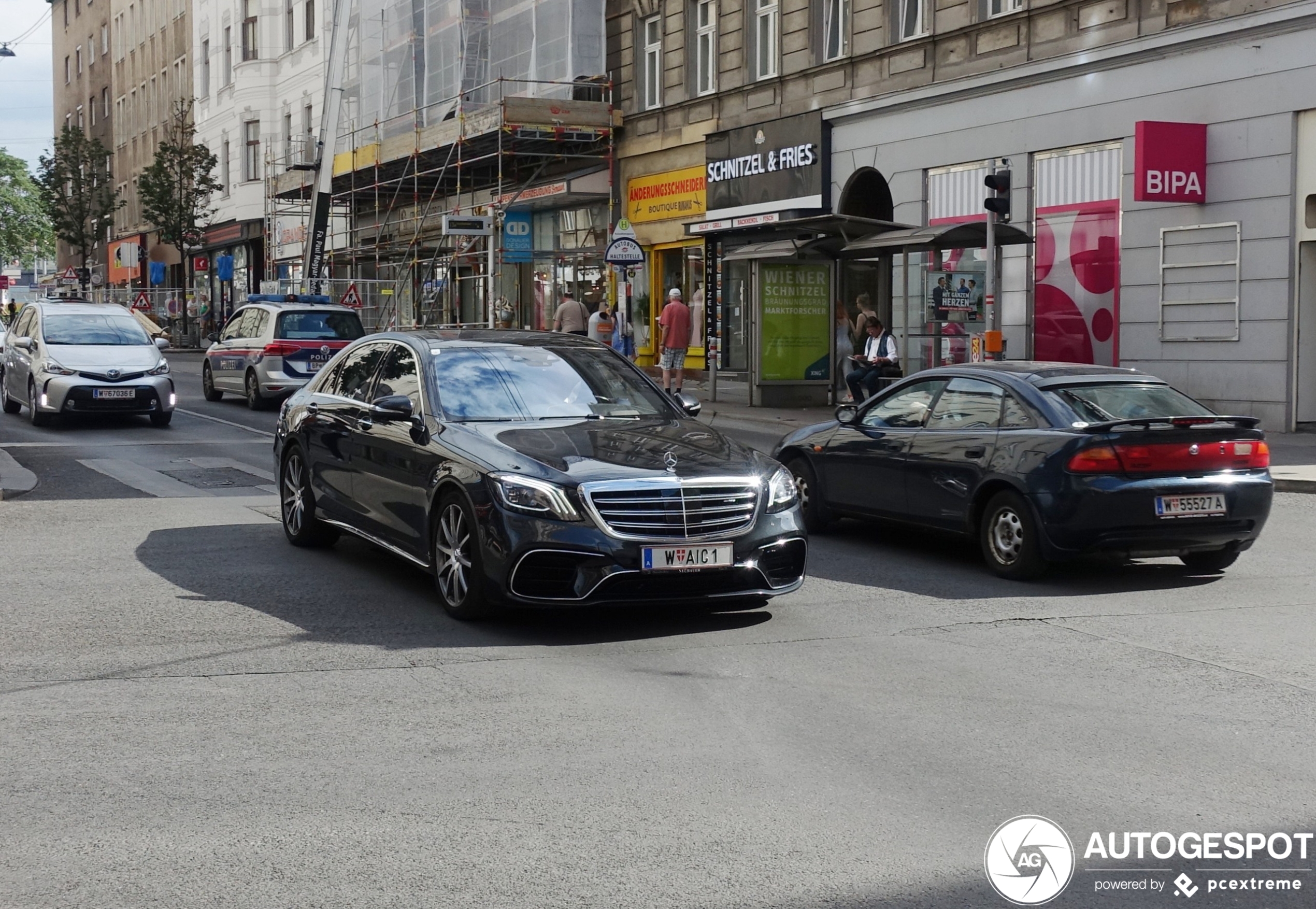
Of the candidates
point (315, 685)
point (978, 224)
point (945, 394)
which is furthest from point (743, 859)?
point (978, 224)

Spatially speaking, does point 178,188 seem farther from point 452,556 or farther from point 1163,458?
point 1163,458

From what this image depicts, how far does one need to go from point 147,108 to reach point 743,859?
247 ft

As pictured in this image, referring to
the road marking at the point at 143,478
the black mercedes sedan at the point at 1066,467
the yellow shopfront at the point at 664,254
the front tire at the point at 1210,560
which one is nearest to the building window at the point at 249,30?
the yellow shopfront at the point at 664,254

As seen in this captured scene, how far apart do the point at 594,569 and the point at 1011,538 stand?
331cm

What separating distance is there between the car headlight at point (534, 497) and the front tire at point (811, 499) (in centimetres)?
422

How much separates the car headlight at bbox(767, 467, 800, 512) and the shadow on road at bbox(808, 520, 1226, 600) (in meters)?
1.39

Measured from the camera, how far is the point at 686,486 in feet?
26.7

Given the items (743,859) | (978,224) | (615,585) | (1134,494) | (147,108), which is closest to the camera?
(743,859)

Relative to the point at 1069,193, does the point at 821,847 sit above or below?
below

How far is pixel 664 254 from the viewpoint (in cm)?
3516

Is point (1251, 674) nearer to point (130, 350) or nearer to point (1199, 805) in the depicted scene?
point (1199, 805)

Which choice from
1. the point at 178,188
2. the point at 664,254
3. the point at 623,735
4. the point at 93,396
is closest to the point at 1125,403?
the point at 623,735

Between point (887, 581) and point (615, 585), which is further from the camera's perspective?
point (887, 581)

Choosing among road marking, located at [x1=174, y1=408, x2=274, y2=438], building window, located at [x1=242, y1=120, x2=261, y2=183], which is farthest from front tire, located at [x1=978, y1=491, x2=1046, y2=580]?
building window, located at [x1=242, y1=120, x2=261, y2=183]
